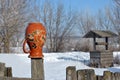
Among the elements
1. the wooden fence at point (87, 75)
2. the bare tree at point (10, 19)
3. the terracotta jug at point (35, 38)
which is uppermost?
the bare tree at point (10, 19)

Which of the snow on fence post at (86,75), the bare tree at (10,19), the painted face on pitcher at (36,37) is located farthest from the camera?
the bare tree at (10,19)

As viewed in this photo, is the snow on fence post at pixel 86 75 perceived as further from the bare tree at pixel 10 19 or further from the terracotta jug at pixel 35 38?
the bare tree at pixel 10 19

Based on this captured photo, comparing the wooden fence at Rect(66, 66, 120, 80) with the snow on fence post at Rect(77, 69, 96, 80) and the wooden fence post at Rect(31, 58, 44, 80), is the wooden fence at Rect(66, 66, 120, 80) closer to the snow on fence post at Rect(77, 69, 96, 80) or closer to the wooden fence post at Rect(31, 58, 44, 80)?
the snow on fence post at Rect(77, 69, 96, 80)

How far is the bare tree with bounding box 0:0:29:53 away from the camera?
90.5 ft

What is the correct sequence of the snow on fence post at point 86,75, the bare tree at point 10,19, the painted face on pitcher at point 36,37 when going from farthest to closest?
the bare tree at point 10,19, the painted face on pitcher at point 36,37, the snow on fence post at point 86,75

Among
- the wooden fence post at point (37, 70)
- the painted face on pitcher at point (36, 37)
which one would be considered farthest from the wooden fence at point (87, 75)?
the painted face on pitcher at point (36, 37)

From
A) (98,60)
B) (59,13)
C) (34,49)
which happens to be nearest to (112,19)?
(59,13)

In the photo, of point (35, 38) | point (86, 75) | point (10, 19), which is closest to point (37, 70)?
point (35, 38)

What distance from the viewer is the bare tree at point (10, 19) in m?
27.6

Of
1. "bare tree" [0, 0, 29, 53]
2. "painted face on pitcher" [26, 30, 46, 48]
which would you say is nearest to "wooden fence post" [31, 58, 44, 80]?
"painted face on pitcher" [26, 30, 46, 48]

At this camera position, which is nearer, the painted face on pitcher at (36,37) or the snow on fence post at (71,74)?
the snow on fence post at (71,74)

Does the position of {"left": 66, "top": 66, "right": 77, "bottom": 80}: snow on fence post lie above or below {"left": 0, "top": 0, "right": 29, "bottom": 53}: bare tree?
below

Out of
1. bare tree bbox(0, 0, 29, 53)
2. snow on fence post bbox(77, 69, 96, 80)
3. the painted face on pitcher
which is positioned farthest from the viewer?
bare tree bbox(0, 0, 29, 53)

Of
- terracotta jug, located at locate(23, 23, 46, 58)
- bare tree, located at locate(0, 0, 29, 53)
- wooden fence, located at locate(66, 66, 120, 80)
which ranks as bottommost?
wooden fence, located at locate(66, 66, 120, 80)
